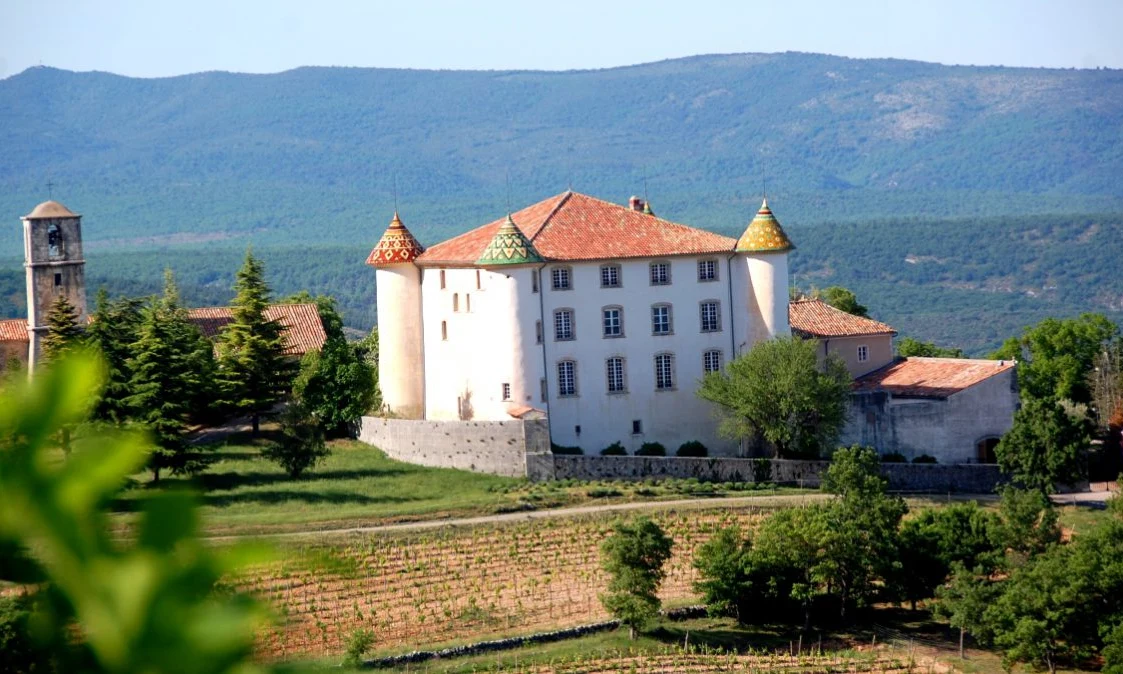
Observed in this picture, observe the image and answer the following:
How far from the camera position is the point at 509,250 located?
1874 inches

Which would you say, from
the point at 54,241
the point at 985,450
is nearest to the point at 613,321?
the point at 985,450

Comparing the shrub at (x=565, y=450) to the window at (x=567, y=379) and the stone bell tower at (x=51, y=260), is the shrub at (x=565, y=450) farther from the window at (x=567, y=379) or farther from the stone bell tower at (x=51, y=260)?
the stone bell tower at (x=51, y=260)

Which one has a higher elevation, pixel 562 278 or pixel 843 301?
pixel 843 301

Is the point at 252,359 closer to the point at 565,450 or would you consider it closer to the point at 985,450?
the point at 565,450

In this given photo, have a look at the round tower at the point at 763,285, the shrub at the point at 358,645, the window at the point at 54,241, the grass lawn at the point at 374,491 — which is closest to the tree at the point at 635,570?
the shrub at the point at 358,645

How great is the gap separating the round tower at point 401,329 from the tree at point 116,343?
22.8 feet

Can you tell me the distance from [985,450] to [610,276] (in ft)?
36.9

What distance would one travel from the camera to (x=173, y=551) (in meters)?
2.26

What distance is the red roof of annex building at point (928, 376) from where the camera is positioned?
163 feet

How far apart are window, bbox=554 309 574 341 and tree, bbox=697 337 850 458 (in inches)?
152

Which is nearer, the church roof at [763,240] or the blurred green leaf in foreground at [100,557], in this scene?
the blurred green leaf in foreground at [100,557]

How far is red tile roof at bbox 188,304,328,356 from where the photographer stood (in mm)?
56125

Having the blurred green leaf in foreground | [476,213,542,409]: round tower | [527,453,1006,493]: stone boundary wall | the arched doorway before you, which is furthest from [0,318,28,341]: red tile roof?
the blurred green leaf in foreground

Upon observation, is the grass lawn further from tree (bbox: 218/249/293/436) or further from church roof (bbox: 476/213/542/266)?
church roof (bbox: 476/213/542/266)
